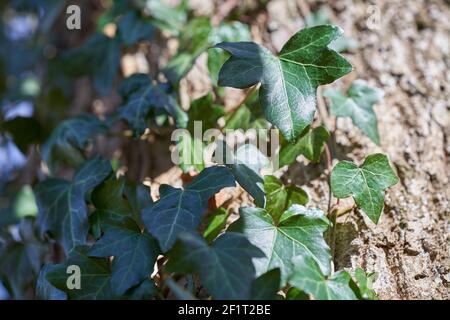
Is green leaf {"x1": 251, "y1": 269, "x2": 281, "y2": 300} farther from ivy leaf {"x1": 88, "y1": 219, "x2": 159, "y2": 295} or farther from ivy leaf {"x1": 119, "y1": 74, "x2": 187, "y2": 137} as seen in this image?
ivy leaf {"x1": 119, "y1": 74, "x2": 187, "y2": 137}

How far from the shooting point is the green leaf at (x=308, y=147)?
3.18 ft

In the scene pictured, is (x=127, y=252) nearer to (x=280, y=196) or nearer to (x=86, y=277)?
(x=86, y=277)

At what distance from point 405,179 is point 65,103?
1241 millimetres

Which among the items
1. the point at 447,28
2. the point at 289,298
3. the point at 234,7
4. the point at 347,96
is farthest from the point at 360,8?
the point at 289,298

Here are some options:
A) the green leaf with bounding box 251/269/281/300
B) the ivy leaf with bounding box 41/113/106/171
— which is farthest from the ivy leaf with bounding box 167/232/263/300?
the ivy leaf with bounding box 41/113/106/171

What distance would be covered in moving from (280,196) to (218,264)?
0.27 metres

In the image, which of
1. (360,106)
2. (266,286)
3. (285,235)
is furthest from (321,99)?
(266,286)

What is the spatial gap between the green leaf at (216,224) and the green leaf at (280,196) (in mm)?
91

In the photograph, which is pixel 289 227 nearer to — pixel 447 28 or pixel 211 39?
pixel 211 39

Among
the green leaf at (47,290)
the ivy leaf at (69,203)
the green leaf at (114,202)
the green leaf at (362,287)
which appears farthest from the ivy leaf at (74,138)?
the green leaf at (362,287)

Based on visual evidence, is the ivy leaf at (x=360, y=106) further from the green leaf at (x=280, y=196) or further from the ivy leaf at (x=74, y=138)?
the ivy leaf at (x=74, y=138)

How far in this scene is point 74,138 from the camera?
123 centimetres

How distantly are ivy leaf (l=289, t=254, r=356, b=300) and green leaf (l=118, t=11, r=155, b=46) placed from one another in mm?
867

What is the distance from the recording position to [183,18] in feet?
4.64
